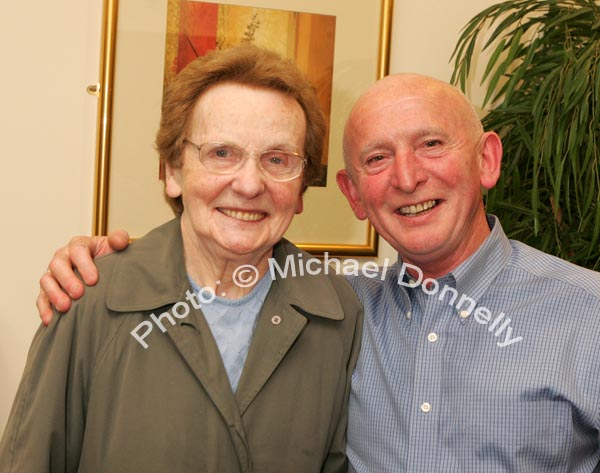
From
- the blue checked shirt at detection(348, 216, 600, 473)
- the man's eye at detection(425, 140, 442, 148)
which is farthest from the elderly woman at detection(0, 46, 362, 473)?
the man's eye at detection(425, 140, 442, 148)

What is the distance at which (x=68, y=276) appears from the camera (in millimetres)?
1338

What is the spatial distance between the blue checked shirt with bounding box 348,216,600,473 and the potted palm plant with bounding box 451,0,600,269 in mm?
519

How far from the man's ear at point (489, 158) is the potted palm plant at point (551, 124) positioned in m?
0.34

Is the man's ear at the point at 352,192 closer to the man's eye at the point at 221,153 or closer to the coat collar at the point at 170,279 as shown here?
the coat collar at the point at 170,279

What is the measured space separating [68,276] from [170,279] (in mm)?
199

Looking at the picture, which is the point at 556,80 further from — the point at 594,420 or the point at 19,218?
the point at 19,218

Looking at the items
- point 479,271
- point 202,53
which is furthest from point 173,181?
point 202,53

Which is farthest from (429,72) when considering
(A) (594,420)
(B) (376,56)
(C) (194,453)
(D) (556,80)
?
(C) (194,453)

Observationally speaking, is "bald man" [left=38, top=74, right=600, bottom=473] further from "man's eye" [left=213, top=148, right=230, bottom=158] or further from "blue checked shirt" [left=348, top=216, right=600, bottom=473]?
"man's eye" [left=213, top=148, right=230, bottom=158]

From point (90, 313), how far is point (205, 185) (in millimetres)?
343

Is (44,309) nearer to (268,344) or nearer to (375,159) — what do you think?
(268,344)

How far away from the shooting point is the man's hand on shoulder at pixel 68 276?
1.31 m

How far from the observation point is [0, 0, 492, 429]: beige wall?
210cm

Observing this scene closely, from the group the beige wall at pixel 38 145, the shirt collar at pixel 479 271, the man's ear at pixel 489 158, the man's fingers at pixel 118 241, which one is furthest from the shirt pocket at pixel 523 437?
the beige wall at pixel 38 145
